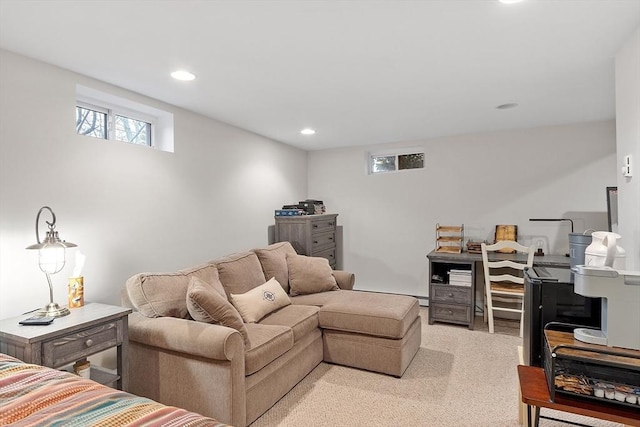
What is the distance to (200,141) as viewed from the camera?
3.48m

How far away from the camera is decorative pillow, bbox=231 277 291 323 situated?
2736 millimetres

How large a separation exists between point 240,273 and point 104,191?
1.24 meters

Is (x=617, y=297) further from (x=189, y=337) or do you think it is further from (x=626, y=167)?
(x=189, y=337)

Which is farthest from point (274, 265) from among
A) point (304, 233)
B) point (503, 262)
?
point (503, 262)

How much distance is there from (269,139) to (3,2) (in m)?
3.07

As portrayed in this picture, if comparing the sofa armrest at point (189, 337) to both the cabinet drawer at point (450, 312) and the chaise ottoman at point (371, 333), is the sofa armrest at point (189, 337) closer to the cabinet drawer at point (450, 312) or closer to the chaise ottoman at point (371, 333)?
the chaise ottoman at point (371, 333)

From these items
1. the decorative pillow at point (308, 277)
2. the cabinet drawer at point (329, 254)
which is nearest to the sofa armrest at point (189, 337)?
the decorative pillow at point (308, 277)

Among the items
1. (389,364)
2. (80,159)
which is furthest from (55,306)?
(389,364)

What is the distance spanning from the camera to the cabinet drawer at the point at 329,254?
15.4 feet

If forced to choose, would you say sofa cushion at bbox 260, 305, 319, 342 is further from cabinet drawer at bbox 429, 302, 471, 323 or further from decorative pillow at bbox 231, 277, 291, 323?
cabinet drawer at bbox 429, 302, 471, 323

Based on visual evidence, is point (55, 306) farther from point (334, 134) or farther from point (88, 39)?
point (334, 134)

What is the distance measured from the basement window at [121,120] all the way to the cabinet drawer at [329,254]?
2.33 m

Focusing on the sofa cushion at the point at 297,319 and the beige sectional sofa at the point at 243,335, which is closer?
the beige sectional sofa at the point at 243,335

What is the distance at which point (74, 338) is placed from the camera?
1.87m
